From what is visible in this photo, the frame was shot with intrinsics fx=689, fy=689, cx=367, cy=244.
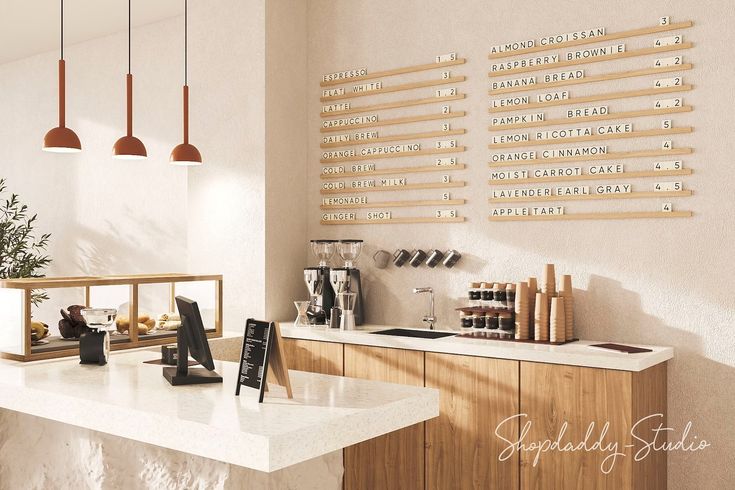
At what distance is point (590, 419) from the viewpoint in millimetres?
2994

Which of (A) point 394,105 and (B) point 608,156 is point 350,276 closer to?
(A) point 394,105

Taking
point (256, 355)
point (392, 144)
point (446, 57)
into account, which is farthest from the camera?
point (392, 144)

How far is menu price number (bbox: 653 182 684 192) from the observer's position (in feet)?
10.6

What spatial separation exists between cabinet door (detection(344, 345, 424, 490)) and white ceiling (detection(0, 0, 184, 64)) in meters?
3.04

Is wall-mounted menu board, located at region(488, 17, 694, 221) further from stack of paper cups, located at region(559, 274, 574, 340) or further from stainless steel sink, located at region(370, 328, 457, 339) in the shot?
stainless steel sink, located at region(370, 328, 457, 339)

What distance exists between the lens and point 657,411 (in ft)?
10.4

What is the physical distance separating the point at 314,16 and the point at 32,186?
3481 millimetres

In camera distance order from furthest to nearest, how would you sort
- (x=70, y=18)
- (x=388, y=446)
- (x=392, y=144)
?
(x=70, y=18)
(x=392, y=144)
(x=388, y=446)

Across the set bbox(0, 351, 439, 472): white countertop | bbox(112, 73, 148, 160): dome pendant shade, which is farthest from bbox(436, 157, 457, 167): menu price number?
bbox(0, 351, 439, 472): white countertop

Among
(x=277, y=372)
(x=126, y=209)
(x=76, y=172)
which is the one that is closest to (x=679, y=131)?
(x=277, y=372)

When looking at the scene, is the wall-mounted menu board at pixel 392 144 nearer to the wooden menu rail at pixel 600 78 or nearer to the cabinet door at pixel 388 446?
the wooden menu rail at pixel 600 78

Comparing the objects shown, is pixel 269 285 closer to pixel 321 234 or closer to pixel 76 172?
pixel 321 234

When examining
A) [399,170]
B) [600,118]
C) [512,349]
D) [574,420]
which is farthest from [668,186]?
[399,170]
